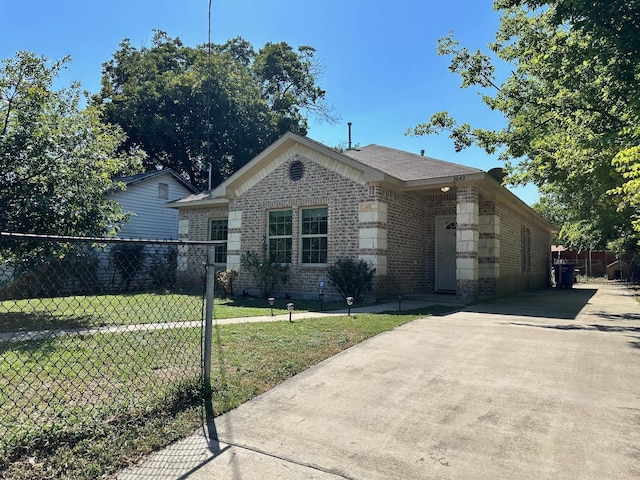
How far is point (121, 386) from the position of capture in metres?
4.20

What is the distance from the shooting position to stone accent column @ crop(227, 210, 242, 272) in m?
14.1

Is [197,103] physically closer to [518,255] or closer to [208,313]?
[518,255]

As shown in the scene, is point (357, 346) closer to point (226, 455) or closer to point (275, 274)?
point (226, 455)

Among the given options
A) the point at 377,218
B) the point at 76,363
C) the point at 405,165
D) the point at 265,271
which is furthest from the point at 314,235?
the point at 76,363

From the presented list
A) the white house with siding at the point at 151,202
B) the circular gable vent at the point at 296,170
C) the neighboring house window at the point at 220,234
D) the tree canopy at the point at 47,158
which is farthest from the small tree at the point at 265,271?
the white house with siding at the point at 151,202

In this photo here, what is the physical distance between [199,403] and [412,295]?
32.5 feet

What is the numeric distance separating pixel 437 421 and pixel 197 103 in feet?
94.1

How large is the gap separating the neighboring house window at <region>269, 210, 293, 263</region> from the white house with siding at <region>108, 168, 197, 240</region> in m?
8.23

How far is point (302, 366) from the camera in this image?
507 centimetres

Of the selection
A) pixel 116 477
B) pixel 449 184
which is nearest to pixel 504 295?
pixel 449 184

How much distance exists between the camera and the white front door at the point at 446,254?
45.5 ft

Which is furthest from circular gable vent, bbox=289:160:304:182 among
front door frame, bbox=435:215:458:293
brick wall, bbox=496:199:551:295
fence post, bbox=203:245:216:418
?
fence post, bbox=203:245:216:418

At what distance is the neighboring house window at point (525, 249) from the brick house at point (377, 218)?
2.71 meters

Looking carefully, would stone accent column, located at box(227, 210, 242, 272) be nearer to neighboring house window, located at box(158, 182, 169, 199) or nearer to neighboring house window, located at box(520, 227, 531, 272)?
neighboring house window, located at box(158, 182, 169, 199)
